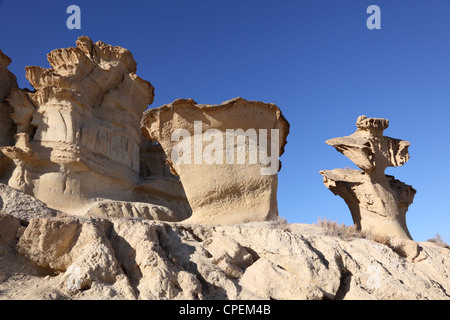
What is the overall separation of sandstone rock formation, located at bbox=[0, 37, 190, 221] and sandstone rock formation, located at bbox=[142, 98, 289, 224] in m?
7.59

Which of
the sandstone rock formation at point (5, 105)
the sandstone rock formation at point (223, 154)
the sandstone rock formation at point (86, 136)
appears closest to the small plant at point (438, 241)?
the sandstone rock formation at point (223, 154)

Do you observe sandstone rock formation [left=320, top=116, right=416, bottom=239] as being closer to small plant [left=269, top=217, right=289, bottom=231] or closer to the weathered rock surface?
small plant [left=269, top=217, right=289, bottom=231]

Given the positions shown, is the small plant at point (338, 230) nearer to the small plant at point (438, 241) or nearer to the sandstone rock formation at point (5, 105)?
the small plant at point (438, 241)

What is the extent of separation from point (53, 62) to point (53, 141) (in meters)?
3.99

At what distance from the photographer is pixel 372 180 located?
351 inches

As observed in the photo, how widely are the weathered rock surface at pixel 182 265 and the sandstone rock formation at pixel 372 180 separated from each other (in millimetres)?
2450

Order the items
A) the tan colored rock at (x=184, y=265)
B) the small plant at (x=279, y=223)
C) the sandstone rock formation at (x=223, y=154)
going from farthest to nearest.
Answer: the sandstone rock formation at (x=223, y=154)
the small plant at (x=279, y=223)
the tan colored rock at (x=184, y=265)

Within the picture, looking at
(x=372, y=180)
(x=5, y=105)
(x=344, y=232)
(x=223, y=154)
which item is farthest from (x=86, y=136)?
(x=344, y=232)

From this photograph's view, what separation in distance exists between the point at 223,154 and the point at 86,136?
10.8m

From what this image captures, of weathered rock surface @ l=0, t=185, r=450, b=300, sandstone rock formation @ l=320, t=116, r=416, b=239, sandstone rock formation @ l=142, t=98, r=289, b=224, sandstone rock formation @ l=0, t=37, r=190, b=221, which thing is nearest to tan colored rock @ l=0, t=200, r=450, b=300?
weathered rock surface @ l=0, t=185, r=450, b=300

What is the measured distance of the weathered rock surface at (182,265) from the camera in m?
4.44

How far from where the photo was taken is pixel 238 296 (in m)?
4.63

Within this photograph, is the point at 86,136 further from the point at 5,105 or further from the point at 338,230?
the point at 338,230
